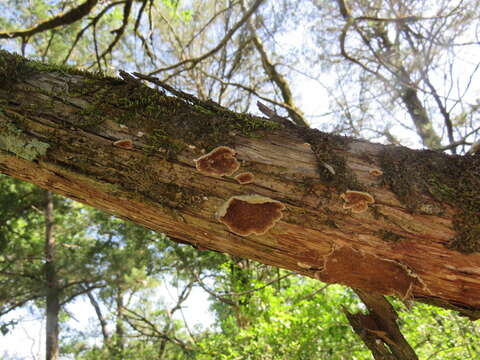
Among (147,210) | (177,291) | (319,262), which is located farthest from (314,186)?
(177,291)

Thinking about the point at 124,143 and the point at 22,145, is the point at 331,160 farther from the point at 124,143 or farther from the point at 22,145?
the point at 22,145

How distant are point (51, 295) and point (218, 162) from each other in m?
9.06

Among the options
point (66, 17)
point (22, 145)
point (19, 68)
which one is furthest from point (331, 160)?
point (66, 17)

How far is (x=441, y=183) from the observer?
149cm

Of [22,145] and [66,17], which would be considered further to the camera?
[66,17]

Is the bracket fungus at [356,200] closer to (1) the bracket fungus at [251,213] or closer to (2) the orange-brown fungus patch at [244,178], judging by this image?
(1) the bracket fungus at [251,213]

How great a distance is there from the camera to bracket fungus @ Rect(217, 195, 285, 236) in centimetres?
135

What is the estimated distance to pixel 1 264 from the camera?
8.50 metres

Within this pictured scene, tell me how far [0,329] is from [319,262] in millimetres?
9433

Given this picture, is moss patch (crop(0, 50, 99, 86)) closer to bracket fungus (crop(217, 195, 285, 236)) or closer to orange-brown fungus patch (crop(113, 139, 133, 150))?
orange-brown fungus patch (crop(113, 139, 133, 150))

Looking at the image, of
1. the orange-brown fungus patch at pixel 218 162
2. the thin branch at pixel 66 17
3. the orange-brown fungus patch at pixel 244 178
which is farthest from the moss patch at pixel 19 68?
the thin branch at pixel 66 17

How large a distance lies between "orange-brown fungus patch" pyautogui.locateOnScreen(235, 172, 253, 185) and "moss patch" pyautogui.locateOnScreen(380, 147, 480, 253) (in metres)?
0.64

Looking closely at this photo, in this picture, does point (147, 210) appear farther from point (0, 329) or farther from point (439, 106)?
point (0, 329)

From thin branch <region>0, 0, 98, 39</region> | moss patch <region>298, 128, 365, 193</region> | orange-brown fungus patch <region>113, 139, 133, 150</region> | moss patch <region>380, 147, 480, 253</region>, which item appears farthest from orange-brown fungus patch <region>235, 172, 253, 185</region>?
thin branch <region>0, 0, 98, 39</region>
